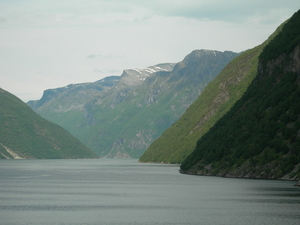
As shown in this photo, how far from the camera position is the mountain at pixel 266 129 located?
13988cm

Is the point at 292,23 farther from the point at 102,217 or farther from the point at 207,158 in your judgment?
the point at 102,217

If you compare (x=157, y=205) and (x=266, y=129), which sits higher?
(x=266, y=129)

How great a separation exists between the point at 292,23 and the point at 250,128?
5270 cm

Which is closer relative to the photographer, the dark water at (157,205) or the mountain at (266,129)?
the dark water at (157,205)

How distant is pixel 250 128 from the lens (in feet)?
546

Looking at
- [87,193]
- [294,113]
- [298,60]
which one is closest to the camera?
[87,193]

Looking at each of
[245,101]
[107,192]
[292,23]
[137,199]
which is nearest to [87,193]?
[107,192]

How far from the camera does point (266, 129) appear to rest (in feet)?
503

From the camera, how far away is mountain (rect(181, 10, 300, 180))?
139875 mm

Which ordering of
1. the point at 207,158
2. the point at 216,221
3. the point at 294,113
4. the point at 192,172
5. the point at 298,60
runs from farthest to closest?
the point at 192,172 → the point at 207,158 → the point at 298,60 → the point at 294,113 → the point at 216,221

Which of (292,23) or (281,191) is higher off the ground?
(292,23)

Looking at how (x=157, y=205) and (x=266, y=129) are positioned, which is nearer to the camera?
(x=157, y=205)

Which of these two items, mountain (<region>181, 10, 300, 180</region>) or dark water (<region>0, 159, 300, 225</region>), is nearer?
dark water (<region>0, 159, 300, 225</region>)

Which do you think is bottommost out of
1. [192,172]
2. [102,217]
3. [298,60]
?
[192,172]
